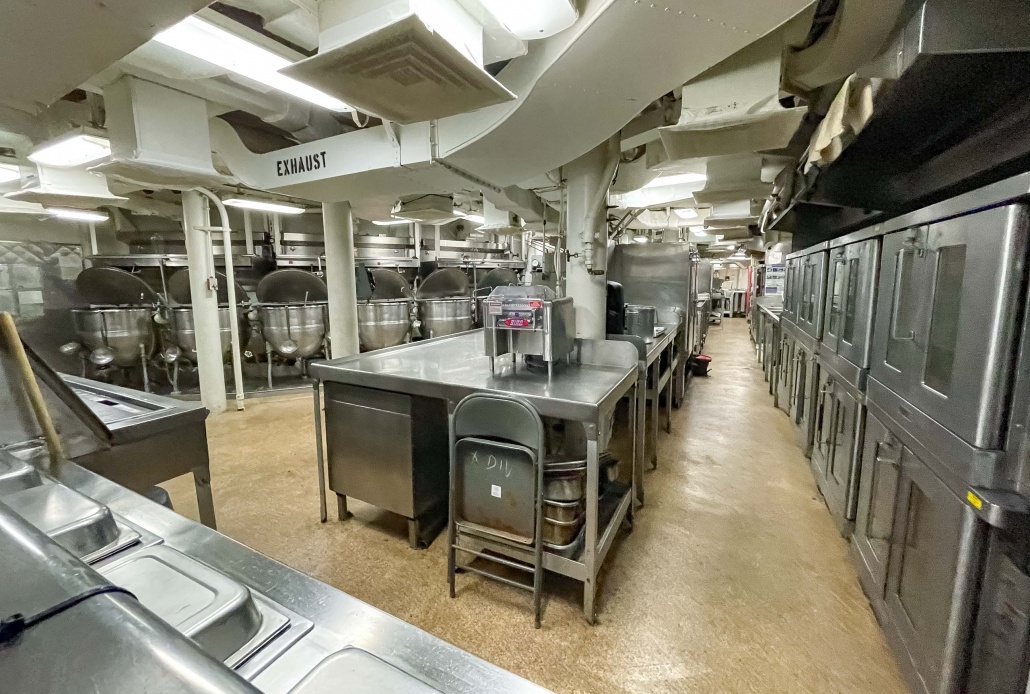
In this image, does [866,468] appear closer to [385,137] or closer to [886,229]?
[886,229]

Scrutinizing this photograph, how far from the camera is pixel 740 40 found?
154 cm

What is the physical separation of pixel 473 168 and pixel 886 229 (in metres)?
2.26

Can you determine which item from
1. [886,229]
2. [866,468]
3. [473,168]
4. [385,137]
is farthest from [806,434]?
[385,137]

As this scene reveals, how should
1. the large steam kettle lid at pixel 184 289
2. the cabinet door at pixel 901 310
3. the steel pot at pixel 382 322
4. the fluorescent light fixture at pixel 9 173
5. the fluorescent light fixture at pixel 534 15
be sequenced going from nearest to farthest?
1. the fluorescent light fixture at pixel 534 15
2. the cabinet door at pixel 901 310
3. the fluorescent light fixture at pixel 9 173
4. the large steam kettle lid at pixel 184 289
5. the steel pot at pixel 382 322

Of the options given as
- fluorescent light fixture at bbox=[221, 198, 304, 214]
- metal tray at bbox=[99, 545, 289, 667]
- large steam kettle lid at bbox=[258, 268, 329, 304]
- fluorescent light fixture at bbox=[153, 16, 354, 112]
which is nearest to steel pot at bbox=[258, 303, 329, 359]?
large steam kettle lid at bbox=[258, 268, 329, 304]

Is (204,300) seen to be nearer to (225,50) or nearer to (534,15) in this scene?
(225,50)

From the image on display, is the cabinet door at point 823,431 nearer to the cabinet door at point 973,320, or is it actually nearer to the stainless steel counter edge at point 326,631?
the cabinet door at point 973,320

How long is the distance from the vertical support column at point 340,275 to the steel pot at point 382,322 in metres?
0.95

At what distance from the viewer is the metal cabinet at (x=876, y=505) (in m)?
1.76

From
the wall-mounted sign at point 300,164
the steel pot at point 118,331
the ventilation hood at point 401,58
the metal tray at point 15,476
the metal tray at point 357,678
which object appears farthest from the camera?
the steel pot at point 118,331

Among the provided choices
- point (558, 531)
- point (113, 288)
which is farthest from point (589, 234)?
point (113, 288)

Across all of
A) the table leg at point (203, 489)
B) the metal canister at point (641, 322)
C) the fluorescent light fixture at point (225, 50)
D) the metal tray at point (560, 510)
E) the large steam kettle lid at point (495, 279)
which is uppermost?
the fluorescent light fixture at point (225, 50)

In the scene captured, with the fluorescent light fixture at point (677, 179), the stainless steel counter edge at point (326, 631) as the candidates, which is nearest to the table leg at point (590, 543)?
the stainless steel counter edge at point (326, 631)

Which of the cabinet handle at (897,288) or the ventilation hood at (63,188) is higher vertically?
the ventilation hood at (63,188)
